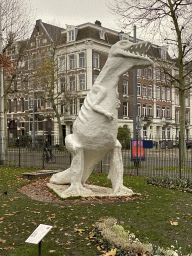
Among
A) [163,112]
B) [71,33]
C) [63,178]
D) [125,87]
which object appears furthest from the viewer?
[163,112]

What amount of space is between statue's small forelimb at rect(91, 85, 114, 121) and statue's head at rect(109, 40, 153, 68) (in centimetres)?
79

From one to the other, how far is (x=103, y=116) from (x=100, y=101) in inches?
13.8

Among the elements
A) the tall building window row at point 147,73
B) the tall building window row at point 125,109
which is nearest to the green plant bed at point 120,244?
the tall building window row at point 147,73

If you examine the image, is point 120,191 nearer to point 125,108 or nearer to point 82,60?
point 82,60

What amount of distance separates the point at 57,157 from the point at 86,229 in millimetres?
10043

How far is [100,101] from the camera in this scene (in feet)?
20.4

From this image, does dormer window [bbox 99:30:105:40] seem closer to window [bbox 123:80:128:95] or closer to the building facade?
the building facade

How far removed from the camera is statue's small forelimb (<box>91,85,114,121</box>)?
6.04m

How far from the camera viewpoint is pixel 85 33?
32.4 metres

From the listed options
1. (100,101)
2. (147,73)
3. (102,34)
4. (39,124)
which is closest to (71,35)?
(102,34)

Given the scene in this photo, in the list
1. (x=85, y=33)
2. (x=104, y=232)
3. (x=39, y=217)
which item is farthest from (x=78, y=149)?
(x=85, y=33)

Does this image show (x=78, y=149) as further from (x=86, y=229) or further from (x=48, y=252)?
(x=48, y=252)

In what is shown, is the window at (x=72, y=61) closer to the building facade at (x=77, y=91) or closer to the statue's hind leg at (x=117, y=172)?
the building facade at (x=77, y=91)

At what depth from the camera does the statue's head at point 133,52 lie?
6242 mm
